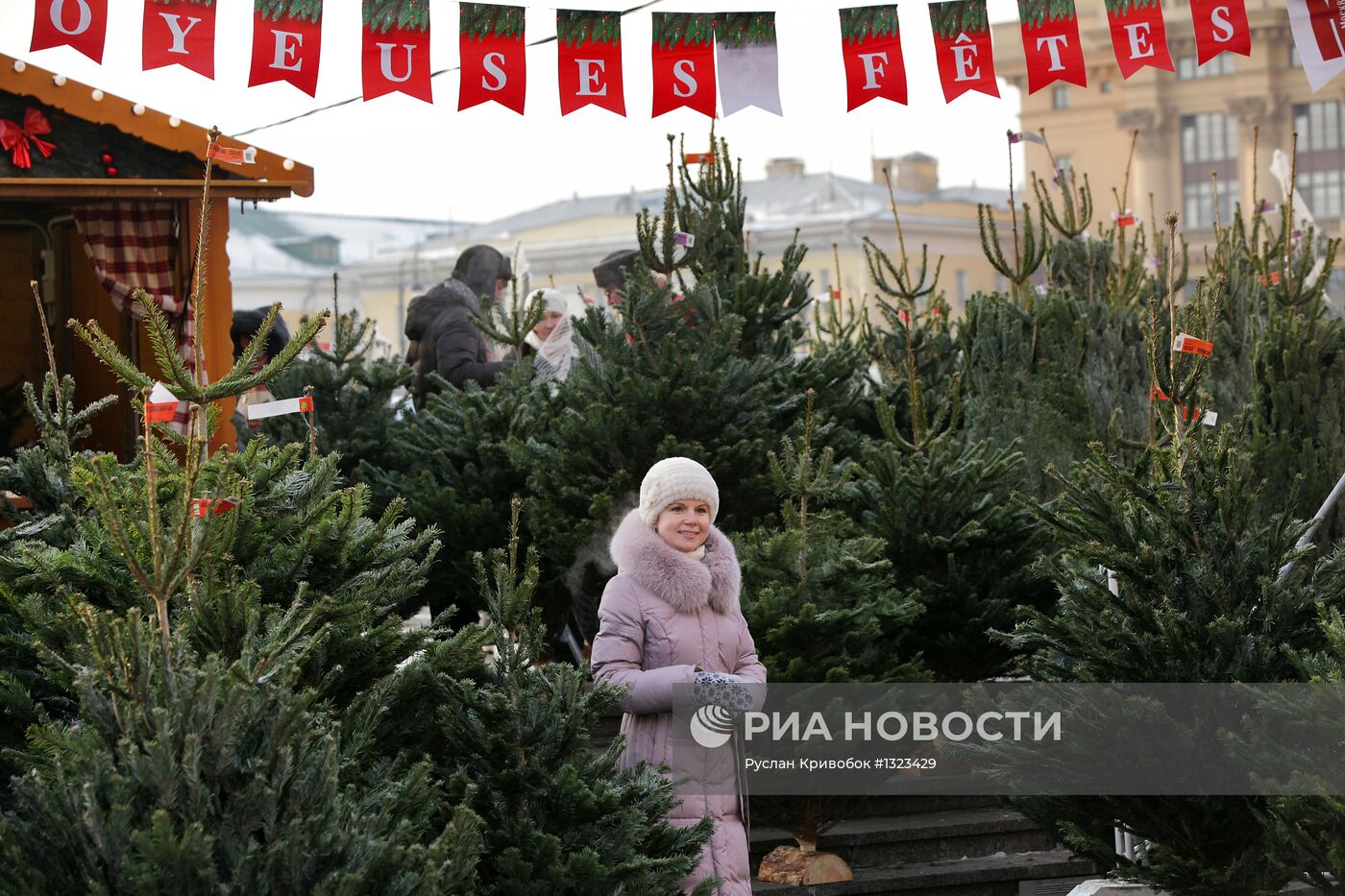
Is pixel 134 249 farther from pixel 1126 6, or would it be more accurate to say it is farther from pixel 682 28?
pixel 1126 6

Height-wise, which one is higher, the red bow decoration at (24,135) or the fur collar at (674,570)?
the red bow decoration at (24,135)

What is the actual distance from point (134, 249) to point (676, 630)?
5953mm

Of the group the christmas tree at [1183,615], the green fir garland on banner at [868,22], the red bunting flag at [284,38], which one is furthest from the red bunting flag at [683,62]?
the christmas tree at [1183,615]

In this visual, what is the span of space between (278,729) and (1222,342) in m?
8.05

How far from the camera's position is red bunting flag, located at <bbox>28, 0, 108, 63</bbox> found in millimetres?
8164

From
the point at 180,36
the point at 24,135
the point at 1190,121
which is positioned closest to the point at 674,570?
the point at 180,36

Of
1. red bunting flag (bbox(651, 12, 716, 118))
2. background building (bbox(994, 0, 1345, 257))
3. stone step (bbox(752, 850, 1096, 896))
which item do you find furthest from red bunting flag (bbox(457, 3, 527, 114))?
background building (bbox(994, 0, 1345, 257))

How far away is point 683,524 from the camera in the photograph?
5578 mm

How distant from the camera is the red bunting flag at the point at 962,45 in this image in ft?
30.7

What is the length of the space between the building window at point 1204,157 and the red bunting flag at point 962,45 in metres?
63.9

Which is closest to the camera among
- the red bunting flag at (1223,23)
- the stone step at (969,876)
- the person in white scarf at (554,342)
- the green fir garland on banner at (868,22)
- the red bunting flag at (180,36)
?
the stone step at (969,876)

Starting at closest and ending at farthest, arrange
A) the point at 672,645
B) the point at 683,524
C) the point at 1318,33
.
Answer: the point at 672,645 → the point at 683,524 → the point at 1318,33

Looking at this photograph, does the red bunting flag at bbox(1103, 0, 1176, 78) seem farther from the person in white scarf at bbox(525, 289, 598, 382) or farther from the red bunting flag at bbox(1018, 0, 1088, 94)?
the person in white scarf at bbox(525, 289, 598, 382)

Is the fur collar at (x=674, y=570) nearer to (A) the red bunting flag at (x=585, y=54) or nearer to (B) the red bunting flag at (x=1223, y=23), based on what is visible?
(A) the red bunting flag at (x=585, y=54)
